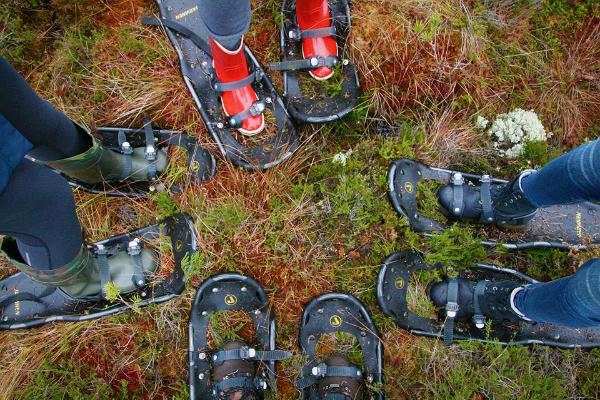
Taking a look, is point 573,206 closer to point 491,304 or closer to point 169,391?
point 491,304

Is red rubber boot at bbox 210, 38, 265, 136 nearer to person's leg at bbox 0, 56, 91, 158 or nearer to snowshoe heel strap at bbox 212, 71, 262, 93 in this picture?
snowshoe heel strap at bbox 212, 71, 262, 93

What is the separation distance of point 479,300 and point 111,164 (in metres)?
2.49

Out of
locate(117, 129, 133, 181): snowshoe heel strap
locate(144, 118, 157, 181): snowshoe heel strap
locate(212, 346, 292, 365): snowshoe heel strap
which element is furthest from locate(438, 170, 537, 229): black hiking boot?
locate(117, 129, 133, 181): snowshoe heel strap

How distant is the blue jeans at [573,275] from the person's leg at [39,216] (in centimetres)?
241

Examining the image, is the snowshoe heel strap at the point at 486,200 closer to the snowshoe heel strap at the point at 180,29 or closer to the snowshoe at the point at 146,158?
the snowshoe at the point at 146,158

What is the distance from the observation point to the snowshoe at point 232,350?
301cm

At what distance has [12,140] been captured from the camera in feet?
6.94

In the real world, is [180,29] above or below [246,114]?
above

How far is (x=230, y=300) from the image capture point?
321 cm

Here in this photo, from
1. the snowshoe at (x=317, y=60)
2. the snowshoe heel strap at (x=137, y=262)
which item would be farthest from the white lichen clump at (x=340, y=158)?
the snowshoe heel strap at (x=137, y=262)

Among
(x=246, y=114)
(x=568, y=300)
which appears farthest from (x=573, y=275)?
(x=246, y=114)

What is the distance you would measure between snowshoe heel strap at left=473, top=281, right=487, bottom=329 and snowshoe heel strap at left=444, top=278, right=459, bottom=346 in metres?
0.12

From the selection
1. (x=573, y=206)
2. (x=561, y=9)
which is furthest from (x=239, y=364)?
(x=561, y=9)

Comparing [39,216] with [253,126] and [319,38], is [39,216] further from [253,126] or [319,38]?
[319,38]
